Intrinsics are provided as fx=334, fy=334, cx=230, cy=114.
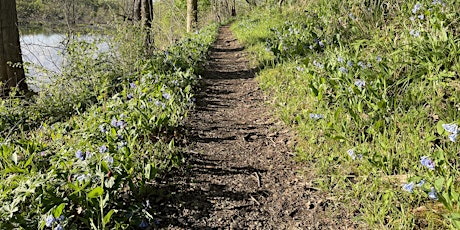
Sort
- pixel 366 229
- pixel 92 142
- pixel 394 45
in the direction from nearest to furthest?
pixel 366 229 < pixel 92 142 < pixel 394 45

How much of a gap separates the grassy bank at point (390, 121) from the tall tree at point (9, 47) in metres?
4.04

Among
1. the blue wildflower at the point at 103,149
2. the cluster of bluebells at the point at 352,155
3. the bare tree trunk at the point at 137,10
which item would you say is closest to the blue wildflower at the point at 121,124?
the blue wildflower at the point at 103,149

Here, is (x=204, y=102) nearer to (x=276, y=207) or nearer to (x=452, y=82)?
(x=276, y=207)

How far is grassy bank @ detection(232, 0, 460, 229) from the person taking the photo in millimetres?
1674

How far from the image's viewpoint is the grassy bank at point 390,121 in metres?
1.67

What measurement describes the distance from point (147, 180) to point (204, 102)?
201 centimetres

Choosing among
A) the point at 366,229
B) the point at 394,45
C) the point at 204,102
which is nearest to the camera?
the point at 366,229

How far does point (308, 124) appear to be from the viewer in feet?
9.26

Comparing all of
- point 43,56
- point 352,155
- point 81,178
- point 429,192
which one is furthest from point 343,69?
point 43,56

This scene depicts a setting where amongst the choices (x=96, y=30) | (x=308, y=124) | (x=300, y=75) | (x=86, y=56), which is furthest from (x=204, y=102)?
(x=96, y=30)

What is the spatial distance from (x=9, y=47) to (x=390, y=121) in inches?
211

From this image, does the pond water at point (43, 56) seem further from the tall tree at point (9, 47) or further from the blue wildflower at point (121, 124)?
the blue wildflower at point (121, 124)

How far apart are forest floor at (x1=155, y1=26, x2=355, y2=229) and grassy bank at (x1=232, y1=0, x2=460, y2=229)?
0.12 m

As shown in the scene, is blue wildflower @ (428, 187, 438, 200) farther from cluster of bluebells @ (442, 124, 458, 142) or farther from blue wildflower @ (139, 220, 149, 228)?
blue wildflower @ (139, 220, 149, 228)
